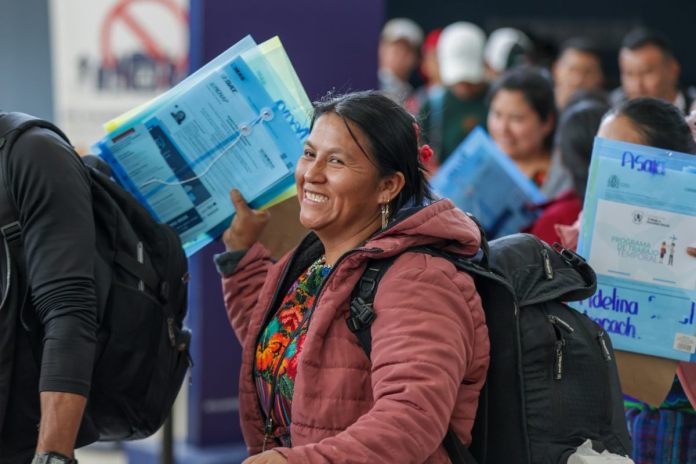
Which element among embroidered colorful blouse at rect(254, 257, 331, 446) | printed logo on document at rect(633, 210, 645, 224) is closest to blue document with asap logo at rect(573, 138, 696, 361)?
printed logo on document at rect(633, 210, 645, 224)

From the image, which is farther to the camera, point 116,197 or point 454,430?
point 116,197

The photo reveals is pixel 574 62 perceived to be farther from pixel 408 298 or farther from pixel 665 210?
pixel 408 298

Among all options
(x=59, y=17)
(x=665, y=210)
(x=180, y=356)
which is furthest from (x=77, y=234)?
(x=59, y=17)

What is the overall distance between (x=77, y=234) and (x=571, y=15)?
9.13m

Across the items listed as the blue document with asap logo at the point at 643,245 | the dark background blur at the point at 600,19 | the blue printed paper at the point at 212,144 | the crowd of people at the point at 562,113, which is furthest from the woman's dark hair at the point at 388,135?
the dark background blur at the point at 600,19

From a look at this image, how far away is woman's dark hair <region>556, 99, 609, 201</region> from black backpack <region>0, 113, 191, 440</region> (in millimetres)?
1679

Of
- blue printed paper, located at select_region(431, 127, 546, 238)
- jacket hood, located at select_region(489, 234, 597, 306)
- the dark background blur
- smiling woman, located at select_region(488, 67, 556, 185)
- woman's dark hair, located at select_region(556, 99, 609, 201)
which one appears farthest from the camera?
the dark background blur

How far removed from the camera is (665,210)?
2.74 metres

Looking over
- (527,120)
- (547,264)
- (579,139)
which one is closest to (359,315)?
(547,264)

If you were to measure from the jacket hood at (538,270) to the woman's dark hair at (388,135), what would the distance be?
8.8 inches

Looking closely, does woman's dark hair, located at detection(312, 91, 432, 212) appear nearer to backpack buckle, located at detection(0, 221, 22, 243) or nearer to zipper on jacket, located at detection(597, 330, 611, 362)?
zipper on jacket, located at detection(597, 330, 611, 362)

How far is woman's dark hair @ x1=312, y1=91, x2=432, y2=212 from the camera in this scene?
2361mm

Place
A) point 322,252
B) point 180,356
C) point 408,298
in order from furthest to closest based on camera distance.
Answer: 1. point 180,356
2. point 322,252
3. point 408,298

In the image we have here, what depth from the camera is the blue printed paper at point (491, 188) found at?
4.32m
